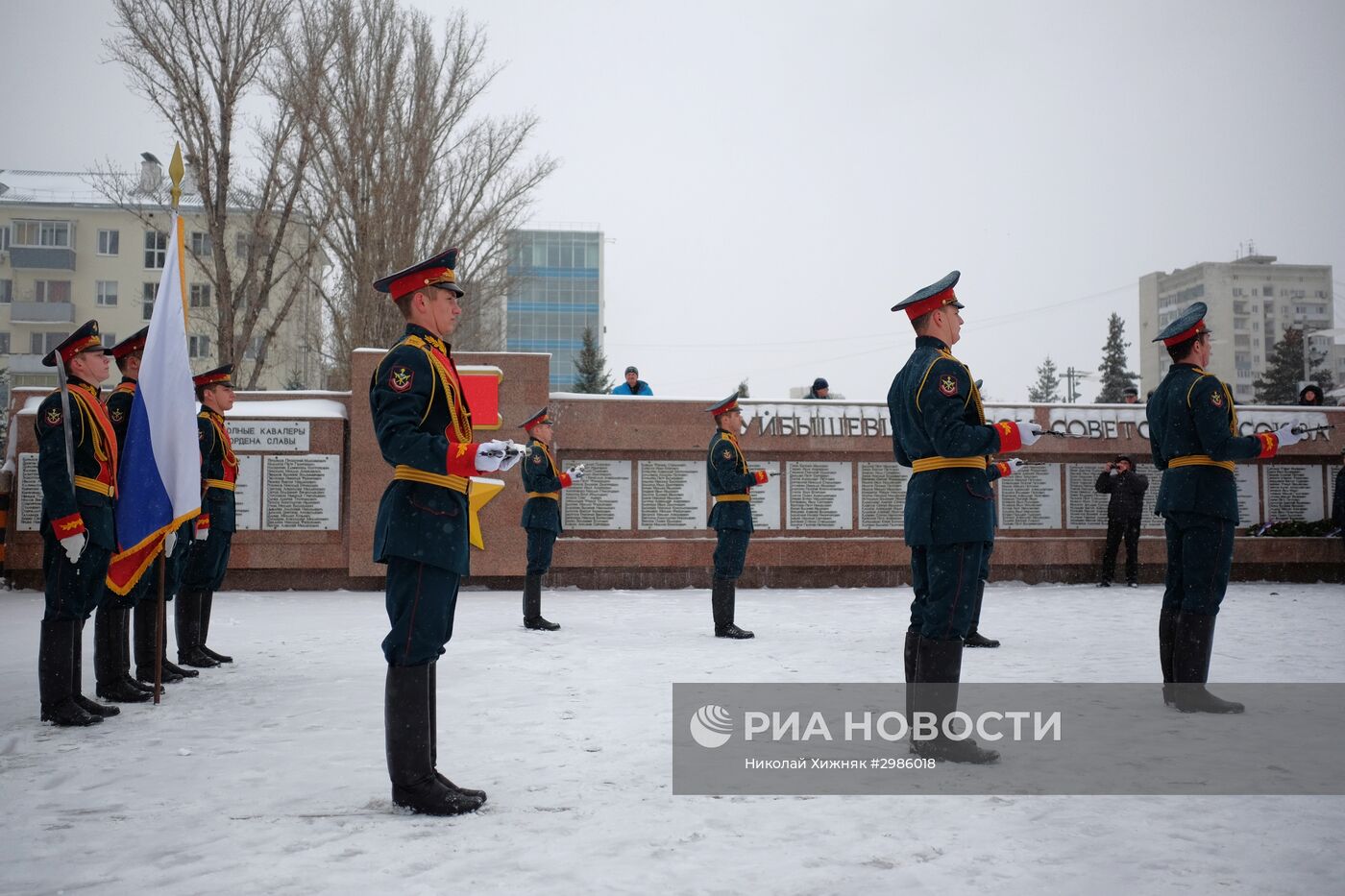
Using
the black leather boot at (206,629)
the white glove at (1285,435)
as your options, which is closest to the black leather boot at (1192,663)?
the white glove at (1285,435)

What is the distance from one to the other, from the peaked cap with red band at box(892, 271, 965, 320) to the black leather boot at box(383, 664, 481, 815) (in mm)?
2775

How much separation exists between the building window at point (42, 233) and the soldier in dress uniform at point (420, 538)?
5435 centimetres

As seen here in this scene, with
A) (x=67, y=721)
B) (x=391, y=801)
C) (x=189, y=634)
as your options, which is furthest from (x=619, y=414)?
(x=391, y=801)

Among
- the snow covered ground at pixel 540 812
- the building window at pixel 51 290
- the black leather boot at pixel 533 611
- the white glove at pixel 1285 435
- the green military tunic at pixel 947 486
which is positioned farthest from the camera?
the building window at pixel 51 290

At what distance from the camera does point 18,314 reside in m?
49.9

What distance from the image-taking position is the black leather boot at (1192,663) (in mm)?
5477

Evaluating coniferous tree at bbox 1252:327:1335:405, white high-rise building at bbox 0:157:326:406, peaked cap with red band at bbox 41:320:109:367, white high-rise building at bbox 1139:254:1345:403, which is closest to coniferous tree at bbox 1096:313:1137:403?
coniferous tree at bbox 1252:327:1335:405

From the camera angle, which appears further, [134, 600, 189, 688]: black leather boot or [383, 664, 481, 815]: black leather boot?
[134, 600, 189, 688]: black leather boot

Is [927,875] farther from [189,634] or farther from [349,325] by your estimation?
[349,325]

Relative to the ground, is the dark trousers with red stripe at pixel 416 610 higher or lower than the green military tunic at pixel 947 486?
lower

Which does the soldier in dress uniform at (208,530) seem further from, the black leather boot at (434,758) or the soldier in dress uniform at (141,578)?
the black leather boot at (434,758)

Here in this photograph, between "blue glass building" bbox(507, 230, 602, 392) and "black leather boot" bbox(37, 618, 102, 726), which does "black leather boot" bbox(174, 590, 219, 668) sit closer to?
"black leather boot" bbox(37, 618, 102, 726)

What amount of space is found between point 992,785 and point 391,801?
2.36m

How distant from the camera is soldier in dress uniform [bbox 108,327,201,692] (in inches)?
251
